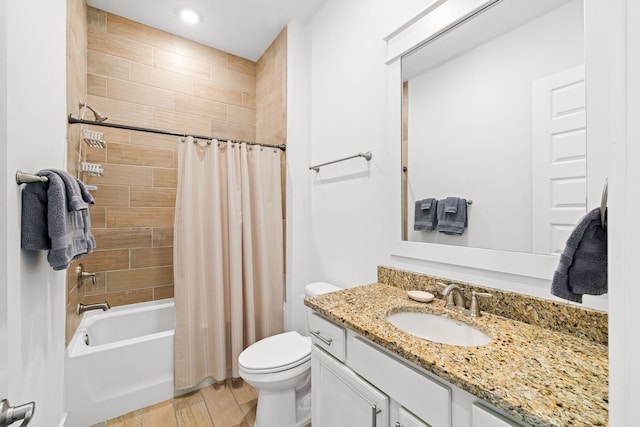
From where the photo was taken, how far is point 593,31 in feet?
2.77

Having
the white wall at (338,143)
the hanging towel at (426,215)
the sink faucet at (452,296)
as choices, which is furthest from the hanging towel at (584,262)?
the white wall at (338,143)

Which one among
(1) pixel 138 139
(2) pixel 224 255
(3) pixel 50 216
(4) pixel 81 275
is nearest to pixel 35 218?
(3) pixel 50 216

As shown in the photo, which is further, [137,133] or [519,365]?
[137,133]

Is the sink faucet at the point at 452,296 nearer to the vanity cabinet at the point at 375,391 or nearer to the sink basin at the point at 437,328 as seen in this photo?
the sink basin at the point at 437,328

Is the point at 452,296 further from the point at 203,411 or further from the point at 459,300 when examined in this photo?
the point at 203,411

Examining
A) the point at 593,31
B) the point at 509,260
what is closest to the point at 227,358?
the point at 509,260

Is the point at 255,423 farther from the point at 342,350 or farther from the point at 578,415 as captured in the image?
the point at 578,415

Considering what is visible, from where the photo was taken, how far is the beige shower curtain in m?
1.88

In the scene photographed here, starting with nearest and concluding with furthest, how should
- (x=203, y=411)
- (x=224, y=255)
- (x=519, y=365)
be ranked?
(x=519, y=365) → (x=203, y=411) → (x=224, y=255)

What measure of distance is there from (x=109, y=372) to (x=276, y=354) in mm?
1048

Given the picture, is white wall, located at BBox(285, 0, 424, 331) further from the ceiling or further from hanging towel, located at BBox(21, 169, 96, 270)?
hanging towel, located at BBox(21, 169, 96, 270)

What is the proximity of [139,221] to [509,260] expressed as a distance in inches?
99.9

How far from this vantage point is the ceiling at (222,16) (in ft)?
6.77

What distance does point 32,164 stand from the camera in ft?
3.05
